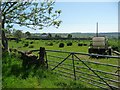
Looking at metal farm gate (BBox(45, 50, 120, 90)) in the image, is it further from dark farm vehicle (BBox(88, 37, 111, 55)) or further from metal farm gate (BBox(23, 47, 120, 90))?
dark farm vehicle (BBox(88, 37, 111, 55))

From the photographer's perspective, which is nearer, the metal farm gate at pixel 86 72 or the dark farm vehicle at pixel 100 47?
the metal farm gate at pixel 86 72

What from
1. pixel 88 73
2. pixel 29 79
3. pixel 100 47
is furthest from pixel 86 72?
pixel 100 47

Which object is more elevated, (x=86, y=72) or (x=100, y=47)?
(x=86, y=72)

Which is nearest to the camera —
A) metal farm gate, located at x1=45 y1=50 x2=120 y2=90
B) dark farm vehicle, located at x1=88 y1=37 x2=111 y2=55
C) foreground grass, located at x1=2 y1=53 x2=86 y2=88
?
foreground grass, located at x1=2 y1=53 x2=86 y2=88

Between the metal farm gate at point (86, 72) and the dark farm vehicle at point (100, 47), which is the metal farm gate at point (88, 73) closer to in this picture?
the metal farm gate at point (86, 72)

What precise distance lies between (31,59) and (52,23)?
24.9 feet

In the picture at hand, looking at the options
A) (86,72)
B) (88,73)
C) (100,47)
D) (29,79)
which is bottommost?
(100,47)

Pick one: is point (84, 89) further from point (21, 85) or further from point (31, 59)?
point (31, 59)

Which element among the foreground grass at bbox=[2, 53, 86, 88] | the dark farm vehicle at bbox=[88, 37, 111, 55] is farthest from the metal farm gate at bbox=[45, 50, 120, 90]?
the dark farm vehicle at bbox=[88, 37, 111, 55]

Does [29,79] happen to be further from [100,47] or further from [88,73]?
[100,47]

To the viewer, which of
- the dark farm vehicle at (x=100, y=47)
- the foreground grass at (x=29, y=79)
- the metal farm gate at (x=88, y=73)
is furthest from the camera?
the dark farm vehicle at (x=100, y=47)

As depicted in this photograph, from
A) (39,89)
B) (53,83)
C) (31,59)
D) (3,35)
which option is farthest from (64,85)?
(3,35)

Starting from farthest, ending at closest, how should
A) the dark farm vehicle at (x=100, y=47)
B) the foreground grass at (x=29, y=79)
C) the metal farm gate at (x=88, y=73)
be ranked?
1. the dark farm vehicle at (x=100, y=47)
2. the metal farm gate at (x=88, y=73)
3. the foreground grass at (x=29, y=79)

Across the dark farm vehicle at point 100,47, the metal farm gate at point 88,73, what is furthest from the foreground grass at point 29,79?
the dark farm vehicle at point 100,47
